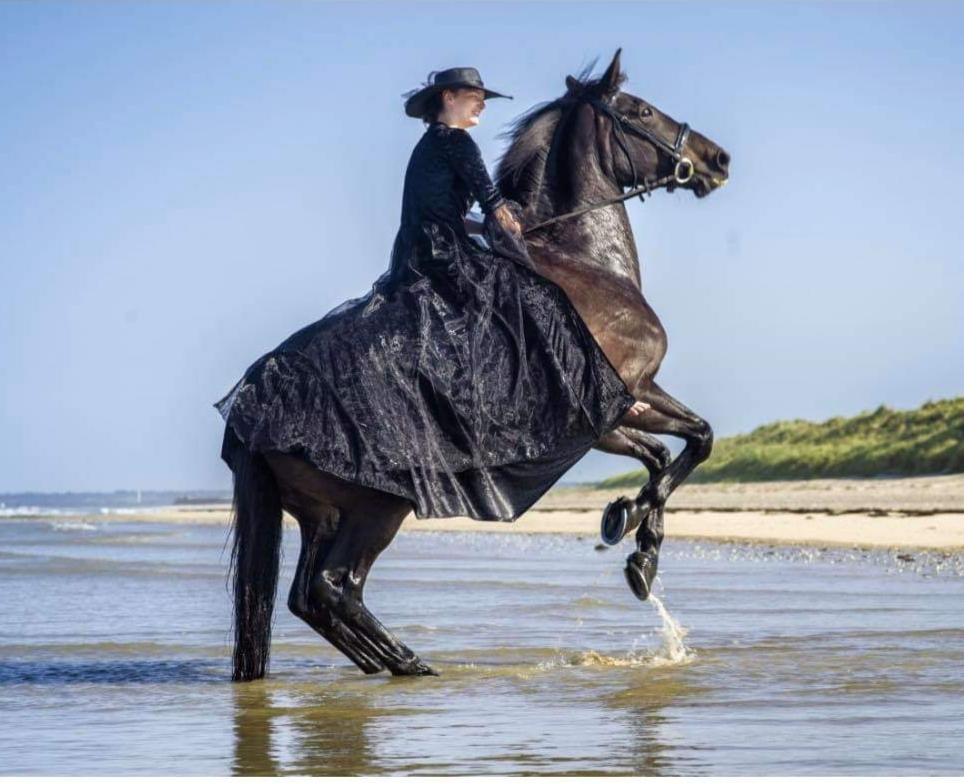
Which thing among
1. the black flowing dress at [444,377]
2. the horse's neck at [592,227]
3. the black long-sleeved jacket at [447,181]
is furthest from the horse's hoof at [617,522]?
the black long-sleeved jacket at [447,181]

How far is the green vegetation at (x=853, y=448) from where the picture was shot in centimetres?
2939

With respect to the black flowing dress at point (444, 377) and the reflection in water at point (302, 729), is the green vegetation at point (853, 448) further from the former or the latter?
the reflection in water at point (302, 729)

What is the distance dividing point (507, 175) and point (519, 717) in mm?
3600

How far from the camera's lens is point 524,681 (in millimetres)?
7871

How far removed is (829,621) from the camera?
10.3 metres

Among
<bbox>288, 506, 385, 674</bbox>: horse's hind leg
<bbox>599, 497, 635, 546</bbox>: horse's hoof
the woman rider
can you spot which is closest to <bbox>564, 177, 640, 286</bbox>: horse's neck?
the woman rider

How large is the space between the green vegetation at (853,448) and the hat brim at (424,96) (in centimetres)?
2085

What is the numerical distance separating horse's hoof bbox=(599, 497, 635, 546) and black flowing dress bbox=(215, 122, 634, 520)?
593mm

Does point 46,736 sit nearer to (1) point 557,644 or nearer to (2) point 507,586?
(1) point 557,644

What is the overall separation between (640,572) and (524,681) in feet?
4.06

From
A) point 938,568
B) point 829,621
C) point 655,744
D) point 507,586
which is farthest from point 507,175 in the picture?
point 938,568

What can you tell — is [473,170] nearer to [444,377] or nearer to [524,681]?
[444,377]

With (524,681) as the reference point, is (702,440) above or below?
above

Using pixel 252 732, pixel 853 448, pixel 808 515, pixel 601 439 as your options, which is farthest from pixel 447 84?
pixel 853 448
